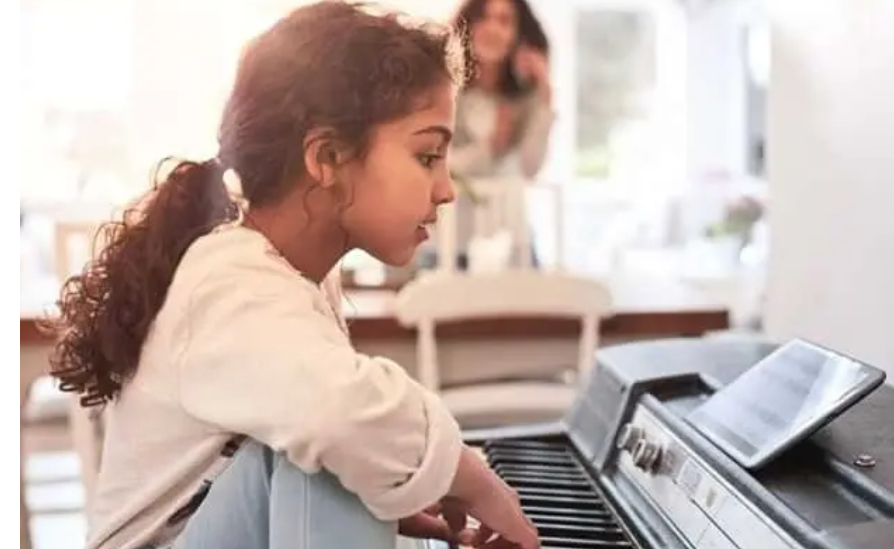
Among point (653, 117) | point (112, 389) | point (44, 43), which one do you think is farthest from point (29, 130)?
point (112, 389)

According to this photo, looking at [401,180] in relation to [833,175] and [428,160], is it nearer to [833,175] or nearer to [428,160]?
[428,160]

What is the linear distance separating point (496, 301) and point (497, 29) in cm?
109

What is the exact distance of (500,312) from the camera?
7.50 ft

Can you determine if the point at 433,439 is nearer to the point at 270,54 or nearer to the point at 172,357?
the point at 172,357

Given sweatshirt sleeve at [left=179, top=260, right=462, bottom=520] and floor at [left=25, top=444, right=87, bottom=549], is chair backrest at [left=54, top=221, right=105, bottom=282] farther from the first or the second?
sweatshirt sleeve at [left=179, top=260, right=462, bottom=520]

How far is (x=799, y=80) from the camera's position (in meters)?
1.78

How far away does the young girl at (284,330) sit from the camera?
0.87 metres

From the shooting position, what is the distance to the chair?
2.25m

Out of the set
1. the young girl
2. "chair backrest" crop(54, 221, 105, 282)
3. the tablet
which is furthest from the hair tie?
"chair backrest" crop(54, 221, 105, 282)

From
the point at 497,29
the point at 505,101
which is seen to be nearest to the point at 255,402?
the point at 505,101

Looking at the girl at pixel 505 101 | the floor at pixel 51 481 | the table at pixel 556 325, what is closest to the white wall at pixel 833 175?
the table at pixel 556 325

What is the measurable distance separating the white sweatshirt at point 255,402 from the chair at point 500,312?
1.20 m

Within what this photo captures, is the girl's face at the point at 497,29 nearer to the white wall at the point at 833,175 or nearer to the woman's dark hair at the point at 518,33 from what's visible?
the woman's dark hair at the point at 518,33

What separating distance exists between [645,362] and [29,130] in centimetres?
438
